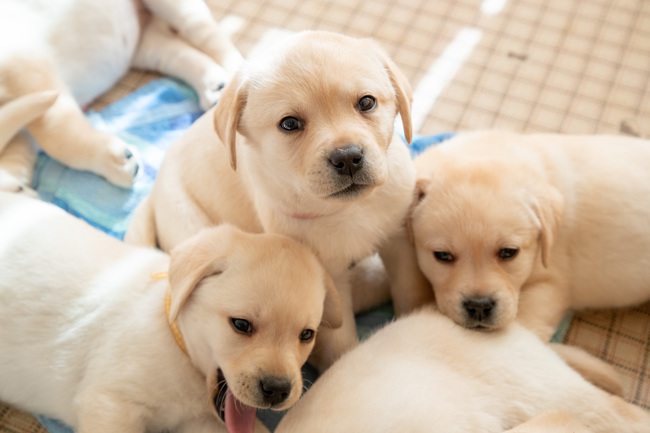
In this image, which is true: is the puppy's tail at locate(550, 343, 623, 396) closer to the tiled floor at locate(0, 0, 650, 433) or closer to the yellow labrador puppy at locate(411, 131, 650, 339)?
the yellow labrador puppy at locate(411, 131, 650, 339)

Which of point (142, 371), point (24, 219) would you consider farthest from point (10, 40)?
point (142, 371)

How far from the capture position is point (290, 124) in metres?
1.82

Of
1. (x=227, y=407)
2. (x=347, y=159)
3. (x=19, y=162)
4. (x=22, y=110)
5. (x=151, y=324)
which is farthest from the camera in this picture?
(x=19, y=162)

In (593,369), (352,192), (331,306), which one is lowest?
(593,369)

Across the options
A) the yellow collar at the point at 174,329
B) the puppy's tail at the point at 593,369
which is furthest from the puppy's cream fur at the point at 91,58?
the puppy's tail at the point at 593,369

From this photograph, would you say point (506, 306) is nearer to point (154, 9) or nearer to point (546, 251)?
point (546, 251)

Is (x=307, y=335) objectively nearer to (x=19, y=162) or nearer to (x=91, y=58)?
(x=19, y=162)

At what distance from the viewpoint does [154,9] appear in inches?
130

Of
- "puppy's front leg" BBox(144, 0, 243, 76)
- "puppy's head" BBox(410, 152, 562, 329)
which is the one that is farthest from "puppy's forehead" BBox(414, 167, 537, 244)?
"puppy's front leg" BBox(144, 0, 243, 76)

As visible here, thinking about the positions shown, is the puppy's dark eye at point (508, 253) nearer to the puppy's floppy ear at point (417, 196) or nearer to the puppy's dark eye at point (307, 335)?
the puppy's floppy ear at point (417, 196)

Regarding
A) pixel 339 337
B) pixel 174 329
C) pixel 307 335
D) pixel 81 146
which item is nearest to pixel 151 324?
pixel 174 329

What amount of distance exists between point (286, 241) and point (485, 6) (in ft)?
7.74

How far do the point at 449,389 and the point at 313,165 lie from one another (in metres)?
0.77

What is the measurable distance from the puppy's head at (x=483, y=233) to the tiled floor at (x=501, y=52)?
102 cm
